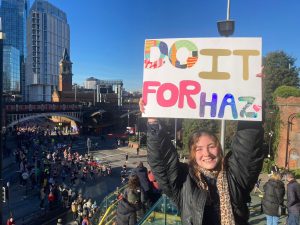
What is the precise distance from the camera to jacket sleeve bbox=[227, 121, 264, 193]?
2717 millimetres

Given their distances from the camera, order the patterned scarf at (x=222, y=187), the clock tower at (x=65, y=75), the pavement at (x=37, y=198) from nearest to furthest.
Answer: the patterned scarf at (x=222, y=187)
the pavement at (x=37, y=198)
the clock tower at (x=65, y=75)

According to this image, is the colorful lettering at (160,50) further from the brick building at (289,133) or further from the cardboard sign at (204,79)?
the brick building at (289,133)

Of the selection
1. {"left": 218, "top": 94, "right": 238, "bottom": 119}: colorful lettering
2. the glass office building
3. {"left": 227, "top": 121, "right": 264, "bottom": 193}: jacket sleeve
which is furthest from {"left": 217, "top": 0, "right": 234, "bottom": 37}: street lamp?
A: the glass office building

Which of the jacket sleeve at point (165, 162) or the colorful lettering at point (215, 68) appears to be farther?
the colorful lettering at point (215, 68)

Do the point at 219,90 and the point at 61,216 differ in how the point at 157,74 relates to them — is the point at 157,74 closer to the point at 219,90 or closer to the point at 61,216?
the point at 219,90

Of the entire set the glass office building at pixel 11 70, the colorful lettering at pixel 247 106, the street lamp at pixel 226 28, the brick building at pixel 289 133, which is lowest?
the brick building at pixel 289 133

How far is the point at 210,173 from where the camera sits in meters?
2.74

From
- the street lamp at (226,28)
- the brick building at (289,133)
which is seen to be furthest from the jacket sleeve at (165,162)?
the brick building at (289,133)

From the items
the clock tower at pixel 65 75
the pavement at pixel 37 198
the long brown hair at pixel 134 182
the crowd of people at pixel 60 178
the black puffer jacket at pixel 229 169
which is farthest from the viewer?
the clock tower at pixel 65 75

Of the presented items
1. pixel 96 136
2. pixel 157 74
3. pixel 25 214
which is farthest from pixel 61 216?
pixel 96 136

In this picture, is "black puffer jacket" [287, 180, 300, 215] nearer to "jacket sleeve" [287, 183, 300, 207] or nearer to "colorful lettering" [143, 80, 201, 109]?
"jacket sleeve" [287, 183, 300, 207]

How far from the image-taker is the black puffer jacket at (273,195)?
7.28 metres

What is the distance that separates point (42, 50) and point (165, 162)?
122 metres

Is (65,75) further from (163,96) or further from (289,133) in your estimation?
(163,96)
